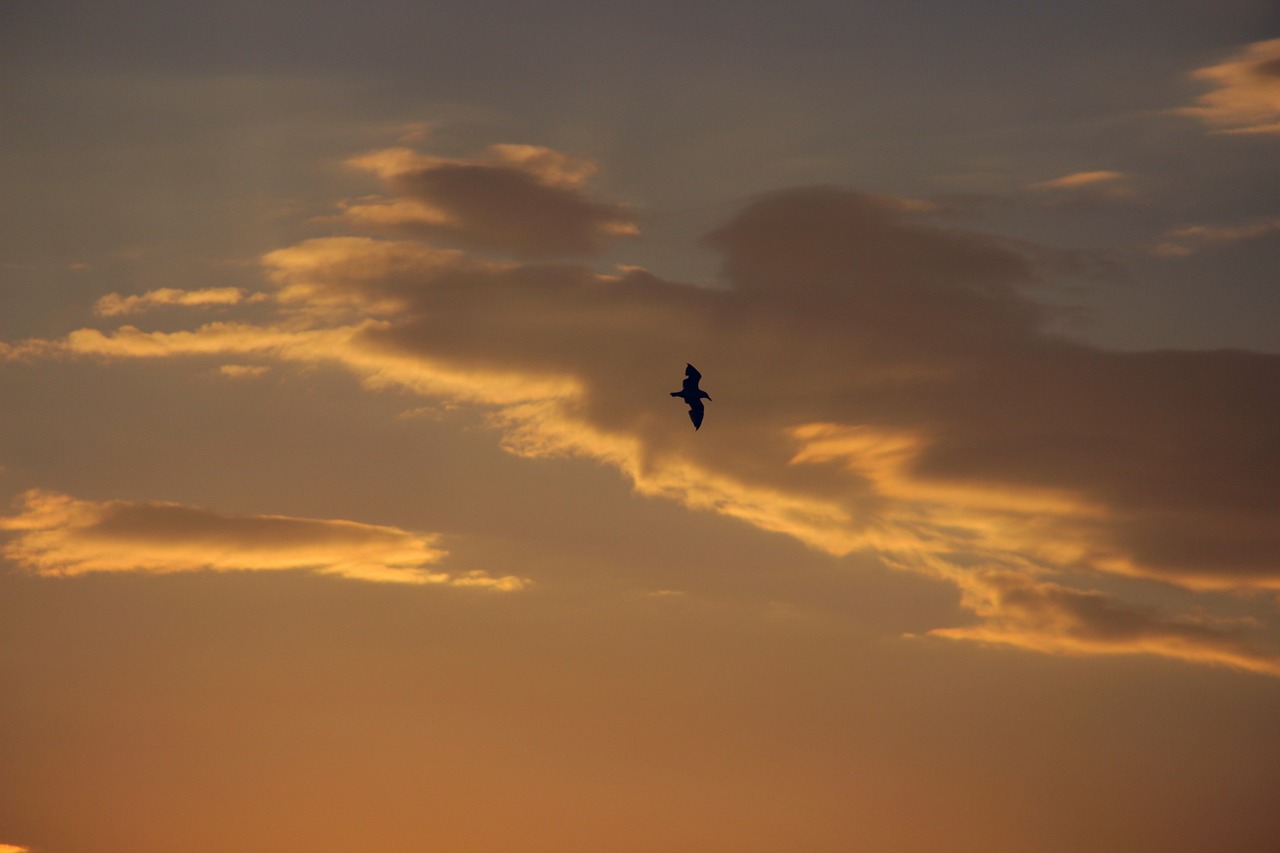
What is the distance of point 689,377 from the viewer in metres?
96.8
